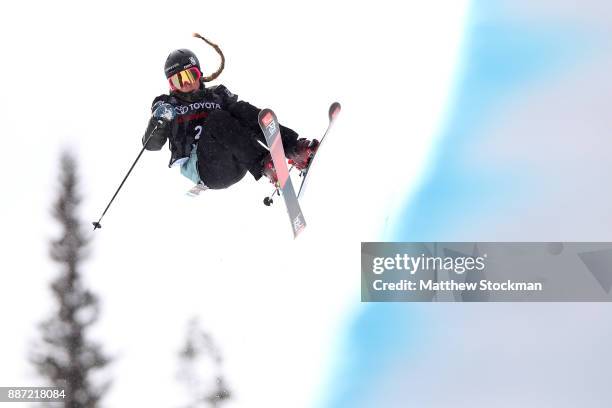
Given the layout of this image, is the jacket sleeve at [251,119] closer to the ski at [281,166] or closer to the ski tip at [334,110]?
the ski at [281,166]

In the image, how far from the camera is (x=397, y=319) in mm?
12594

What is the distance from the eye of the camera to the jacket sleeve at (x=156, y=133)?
28.7 ft

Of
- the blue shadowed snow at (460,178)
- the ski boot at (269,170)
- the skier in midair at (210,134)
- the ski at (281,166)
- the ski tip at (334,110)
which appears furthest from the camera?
the blue shadowed snow at (460,178)

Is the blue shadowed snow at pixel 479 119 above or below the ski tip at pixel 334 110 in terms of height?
above

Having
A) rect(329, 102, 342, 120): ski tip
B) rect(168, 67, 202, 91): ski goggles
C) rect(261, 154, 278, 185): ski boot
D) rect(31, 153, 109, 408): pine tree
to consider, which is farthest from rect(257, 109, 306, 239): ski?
rect(31, 153, 109, 408): pine tree

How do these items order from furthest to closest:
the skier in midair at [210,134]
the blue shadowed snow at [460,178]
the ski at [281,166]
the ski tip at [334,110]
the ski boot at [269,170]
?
1. the blue shadowed snow at [460,178]
2. the ski tip at [334,110]
3. the ski boot at [269,170]
4. the skier in midair at [210,134]
5. the ski at [281,166]

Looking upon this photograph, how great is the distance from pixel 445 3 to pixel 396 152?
250 centimetres

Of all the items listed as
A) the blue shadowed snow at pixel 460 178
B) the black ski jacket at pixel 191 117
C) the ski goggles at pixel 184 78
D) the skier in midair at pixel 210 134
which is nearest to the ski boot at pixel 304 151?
the skier in midair at pixel 210 134

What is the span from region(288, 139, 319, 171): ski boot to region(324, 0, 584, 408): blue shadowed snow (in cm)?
330

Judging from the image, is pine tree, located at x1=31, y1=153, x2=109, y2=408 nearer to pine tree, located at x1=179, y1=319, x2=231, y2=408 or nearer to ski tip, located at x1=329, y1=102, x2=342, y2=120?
pine tree, located at x1=179, y1=319, x2=231, y2=408

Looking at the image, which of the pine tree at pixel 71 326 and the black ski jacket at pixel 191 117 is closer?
the black ski jacket at pixel 191 117

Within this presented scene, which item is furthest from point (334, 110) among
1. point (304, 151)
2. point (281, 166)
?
point (281, 166)

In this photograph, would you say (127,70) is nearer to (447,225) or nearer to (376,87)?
(376,87)

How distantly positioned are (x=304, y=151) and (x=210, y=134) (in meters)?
0.91
